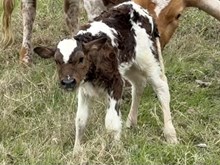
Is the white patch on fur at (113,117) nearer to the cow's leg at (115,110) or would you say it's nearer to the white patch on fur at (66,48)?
the cow's leg at (115,110)

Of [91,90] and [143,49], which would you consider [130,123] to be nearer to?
[143,49]

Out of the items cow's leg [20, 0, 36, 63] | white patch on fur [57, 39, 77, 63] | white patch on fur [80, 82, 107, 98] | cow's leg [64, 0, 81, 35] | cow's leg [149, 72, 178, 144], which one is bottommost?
cow's leg [20, 0, 36, 63]

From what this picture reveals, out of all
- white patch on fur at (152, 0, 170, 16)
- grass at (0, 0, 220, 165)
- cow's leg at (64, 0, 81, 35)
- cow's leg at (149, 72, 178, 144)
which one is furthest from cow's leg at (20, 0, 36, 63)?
cow's leg at (149, 72, 178, 144)

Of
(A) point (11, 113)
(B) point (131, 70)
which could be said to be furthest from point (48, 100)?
(B) point (131, 70)

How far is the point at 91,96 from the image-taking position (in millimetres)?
5883

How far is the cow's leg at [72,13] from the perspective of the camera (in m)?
8.99

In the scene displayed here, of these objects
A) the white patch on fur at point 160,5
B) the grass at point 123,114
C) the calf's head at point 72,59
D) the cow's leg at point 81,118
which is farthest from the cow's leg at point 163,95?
the calf's head at point 72,59

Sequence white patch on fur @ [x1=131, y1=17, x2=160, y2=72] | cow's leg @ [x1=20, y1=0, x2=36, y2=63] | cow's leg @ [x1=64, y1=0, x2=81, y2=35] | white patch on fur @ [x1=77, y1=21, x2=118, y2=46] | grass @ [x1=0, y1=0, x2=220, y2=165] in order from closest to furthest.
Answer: grass @ [x1=0, y1=0, x2=220, y2=165]
white patch on fur @ [x1=77, y1=21, x2=118, y2=46]
white patch on fur @ [x1=131, y1=17, x2=160, y2=72]
cow's leg @ [x1=20, y1=0, x2=36, y2=63]
cow's leg @ [x1=64, y1=0, x2=81, y2=35]

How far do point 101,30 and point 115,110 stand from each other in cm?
65

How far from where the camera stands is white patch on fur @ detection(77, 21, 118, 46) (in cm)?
590

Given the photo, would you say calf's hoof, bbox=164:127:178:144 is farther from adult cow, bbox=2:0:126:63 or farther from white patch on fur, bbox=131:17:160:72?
adult cow, bbox=2:0:126:63

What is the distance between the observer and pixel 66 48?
17.7 ft

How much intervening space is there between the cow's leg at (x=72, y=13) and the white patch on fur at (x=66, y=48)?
3.54 metres

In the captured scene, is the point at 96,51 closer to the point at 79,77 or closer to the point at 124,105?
the point at 79,77
